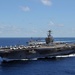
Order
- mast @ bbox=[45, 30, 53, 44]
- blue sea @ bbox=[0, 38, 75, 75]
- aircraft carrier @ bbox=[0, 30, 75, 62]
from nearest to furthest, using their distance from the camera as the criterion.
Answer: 1. blue sea @ bbox=[0, 38, 75, 75]
2. aircraft carrier @ bbox=[0, 30, 75, 62]
3. mast @ bbox=[45, 30, 53, 44]

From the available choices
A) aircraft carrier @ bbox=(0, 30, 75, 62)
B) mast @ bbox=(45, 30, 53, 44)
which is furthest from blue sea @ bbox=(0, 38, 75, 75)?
mast @ bbox=(45, 30, 53, 44)

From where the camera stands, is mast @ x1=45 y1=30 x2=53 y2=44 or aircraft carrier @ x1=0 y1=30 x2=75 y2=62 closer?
aircraft carrier @ x1=0 y1=30 x2=75 y2=62

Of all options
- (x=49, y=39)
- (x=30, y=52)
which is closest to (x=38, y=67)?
(x=30, y=52)

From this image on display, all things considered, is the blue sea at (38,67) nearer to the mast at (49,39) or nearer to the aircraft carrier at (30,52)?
the aircraft carrier at (30,52)

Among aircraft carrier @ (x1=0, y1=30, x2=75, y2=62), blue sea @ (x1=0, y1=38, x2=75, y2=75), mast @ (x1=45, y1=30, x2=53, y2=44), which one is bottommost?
Result: blue sea @ (x1=0, y1=38, x2=75, y2=75)

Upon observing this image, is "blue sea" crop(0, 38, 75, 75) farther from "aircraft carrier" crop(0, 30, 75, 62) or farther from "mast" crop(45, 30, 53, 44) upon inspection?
"mast" crop(45, 30, 53, 44)

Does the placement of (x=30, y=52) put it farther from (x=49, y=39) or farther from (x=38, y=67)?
(x=49, y=39)

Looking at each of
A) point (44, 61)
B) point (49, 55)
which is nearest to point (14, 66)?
point (44, 61)

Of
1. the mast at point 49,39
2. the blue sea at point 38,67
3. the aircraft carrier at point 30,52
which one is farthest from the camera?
the mast at point 49,39

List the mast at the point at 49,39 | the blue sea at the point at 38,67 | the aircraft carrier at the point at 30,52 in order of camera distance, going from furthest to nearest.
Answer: the mast at the point at 49,39
the aircraft carrier at the point at 30,52
the blue sea at the point at 38,67

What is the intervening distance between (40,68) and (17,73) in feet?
28.6

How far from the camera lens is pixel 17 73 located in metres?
62.8

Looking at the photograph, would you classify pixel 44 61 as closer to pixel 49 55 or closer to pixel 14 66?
pixel 49 55

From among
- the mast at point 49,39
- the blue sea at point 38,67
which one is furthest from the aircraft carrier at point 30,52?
the mast at point 49,39
